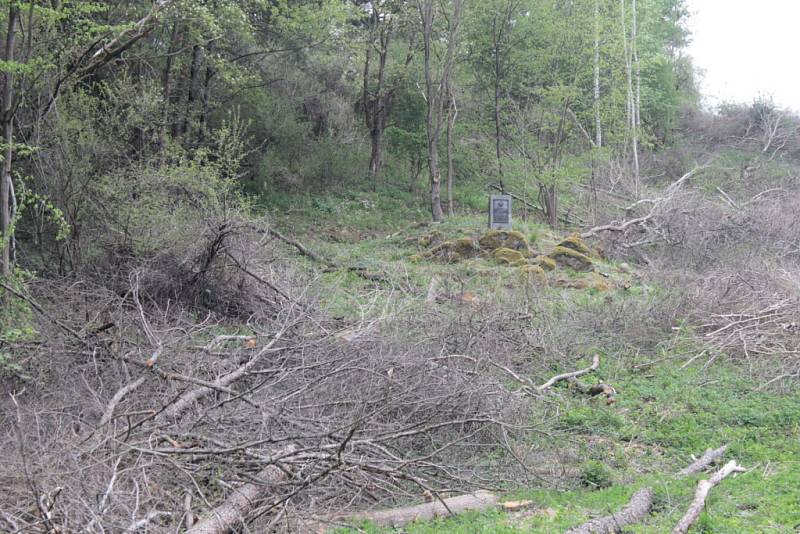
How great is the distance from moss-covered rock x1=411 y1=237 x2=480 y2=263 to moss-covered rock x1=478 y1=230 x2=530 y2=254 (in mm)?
246

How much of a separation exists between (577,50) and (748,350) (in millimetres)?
14114

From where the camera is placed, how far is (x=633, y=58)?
26.7m

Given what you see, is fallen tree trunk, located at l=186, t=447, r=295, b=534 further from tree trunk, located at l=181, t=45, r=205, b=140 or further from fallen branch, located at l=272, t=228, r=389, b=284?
tree trunk, located at l=181, t=45, r=205, b=140

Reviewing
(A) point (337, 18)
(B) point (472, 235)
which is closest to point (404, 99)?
(A) point (337, 18)

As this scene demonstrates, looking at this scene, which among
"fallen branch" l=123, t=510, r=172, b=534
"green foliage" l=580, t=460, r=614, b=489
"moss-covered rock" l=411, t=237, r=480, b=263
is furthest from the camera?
"moss-covered rock" l=411, t=237, r=480, b=263

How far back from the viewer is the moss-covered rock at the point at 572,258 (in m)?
16.1

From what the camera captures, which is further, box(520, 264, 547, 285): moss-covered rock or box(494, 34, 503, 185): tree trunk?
box(494, 34, 503, 185): tree trunk

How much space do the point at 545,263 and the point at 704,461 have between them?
31.0ft

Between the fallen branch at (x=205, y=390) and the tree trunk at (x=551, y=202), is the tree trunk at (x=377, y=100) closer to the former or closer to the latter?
the tree trunk at (x=551, y=202)

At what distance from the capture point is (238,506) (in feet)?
16.3

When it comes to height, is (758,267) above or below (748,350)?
above

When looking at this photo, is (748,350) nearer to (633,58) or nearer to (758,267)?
(758,267)

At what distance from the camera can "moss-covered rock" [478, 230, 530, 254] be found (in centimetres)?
1698

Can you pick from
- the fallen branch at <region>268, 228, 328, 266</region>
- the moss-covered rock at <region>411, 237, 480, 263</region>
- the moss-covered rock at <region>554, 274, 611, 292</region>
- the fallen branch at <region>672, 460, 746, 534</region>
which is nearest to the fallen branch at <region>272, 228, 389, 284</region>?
the fallen branch at <region>268, 228, 328, 266</region>
